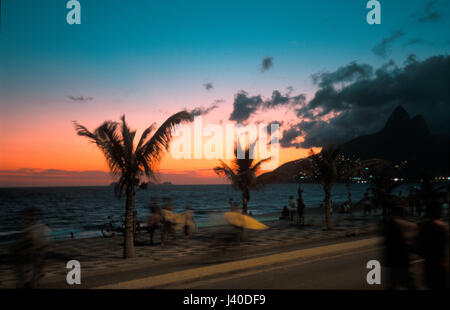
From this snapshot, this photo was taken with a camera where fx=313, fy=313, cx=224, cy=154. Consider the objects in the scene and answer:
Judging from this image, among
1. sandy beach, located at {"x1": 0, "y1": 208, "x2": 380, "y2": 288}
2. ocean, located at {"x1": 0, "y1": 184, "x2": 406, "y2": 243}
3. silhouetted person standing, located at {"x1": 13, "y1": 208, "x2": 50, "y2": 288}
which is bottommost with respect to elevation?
ocean, located at {"x1": 0, "y1": 184, "x2": 406, "y2": 243}

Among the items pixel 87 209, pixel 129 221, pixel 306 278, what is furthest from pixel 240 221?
pixel 87 209

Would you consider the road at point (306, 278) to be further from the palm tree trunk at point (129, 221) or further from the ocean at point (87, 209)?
the ocean at point (87, 209)

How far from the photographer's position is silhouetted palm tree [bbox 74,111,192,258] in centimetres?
1009

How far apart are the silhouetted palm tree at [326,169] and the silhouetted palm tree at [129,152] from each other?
29.8ft

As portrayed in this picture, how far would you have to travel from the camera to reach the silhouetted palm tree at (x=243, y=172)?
1673cm

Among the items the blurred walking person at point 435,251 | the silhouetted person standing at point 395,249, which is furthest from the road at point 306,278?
the blurred walking person at point 435,251

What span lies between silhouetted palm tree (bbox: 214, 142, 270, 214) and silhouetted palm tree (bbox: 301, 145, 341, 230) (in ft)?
8.81

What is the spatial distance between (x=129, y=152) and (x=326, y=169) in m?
10.9

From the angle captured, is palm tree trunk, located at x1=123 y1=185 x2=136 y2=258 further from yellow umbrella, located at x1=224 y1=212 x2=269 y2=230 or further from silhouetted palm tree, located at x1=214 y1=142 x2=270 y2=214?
silhouetted palm tree, located at x1=214 y1=142 x2=270 y2=214

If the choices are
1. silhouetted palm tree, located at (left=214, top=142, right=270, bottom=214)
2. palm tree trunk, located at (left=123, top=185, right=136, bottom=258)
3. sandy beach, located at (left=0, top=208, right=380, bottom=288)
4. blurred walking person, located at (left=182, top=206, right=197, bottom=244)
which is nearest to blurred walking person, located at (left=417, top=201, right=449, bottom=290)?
sandy beach, located at (left=0, top=208, right=380, bottom=288)
